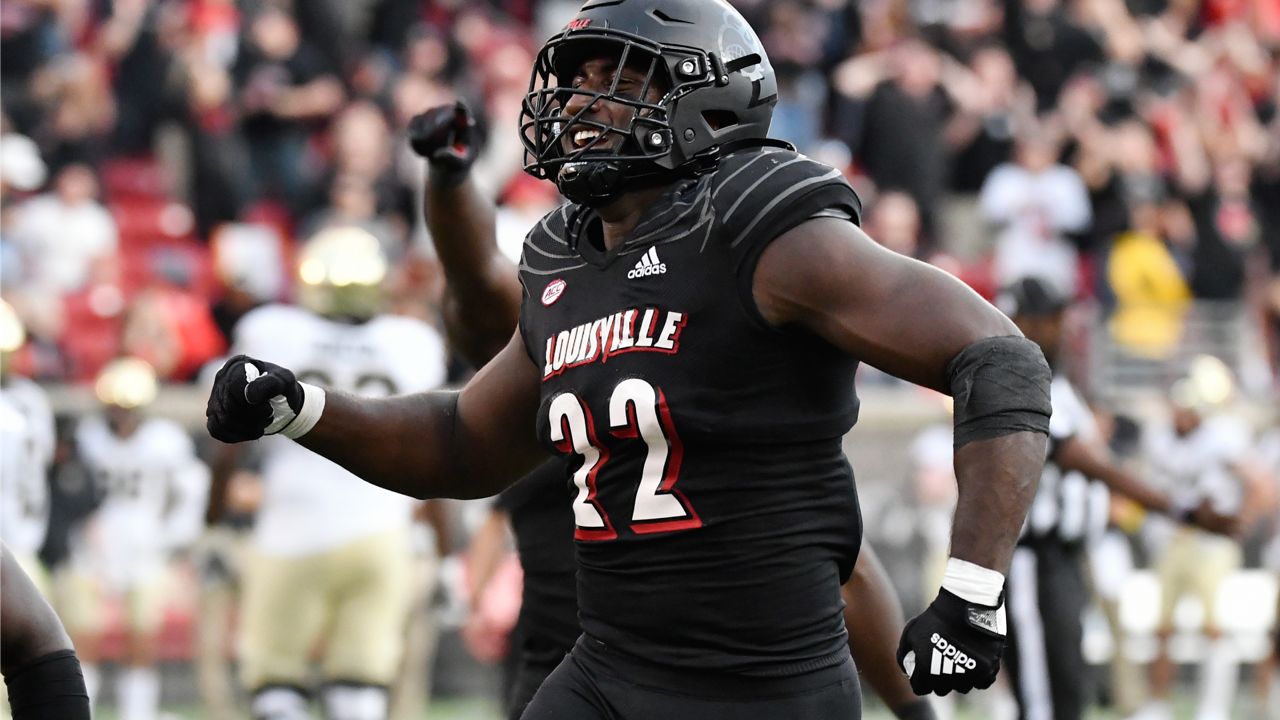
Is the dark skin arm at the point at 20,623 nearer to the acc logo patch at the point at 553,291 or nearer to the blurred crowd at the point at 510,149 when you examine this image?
the acc logo patch at the point at 553,291

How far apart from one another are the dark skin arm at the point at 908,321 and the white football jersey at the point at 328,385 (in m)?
4.71

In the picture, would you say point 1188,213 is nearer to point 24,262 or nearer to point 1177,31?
point 1177,31

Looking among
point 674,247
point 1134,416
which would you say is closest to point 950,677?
point 674,247

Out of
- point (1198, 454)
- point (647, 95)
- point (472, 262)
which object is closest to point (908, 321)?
point (647, 95)

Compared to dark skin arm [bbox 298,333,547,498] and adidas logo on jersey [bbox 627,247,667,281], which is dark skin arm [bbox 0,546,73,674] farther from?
adidas logo on jersey [bbox 627,247,667,281]

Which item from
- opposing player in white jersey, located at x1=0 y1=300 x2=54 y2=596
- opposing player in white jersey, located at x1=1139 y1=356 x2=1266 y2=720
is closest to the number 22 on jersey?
opposing player in white jersey, located at x1=0 y1=300 x2=54 y2=596

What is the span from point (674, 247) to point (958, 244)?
11101 millimetres

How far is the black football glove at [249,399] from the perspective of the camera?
3785 millimetres

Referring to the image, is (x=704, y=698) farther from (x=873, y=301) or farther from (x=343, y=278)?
(x=343, y=278)

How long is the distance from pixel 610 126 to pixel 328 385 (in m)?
4.45

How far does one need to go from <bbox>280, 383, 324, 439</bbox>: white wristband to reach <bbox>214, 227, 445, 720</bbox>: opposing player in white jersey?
3.81 meters

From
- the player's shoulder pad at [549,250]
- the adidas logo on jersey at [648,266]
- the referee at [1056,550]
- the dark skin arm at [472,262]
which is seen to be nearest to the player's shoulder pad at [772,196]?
the adidas logo on jersey at [648,266]

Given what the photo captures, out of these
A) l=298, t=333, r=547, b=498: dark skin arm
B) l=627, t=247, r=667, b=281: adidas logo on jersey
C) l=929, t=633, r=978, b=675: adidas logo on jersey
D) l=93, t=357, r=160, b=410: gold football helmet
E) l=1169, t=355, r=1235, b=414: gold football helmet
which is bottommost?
l=1169, t=355, r=1235, b=414: gold football helmet

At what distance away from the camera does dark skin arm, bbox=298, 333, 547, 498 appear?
158 inches
